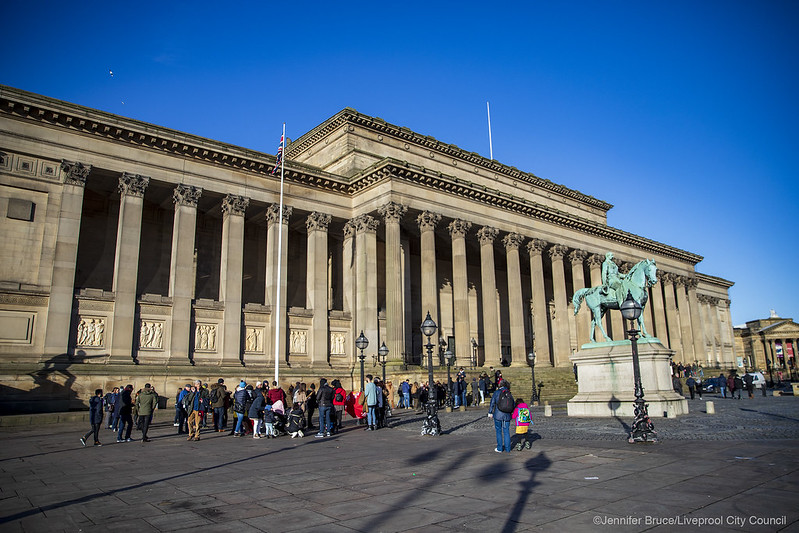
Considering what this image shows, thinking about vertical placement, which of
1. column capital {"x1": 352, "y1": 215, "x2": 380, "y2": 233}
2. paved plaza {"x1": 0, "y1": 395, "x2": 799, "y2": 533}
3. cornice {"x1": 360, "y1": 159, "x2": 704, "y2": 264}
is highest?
cornice {"x1": 360, "y1": 159, "x2": 704, "y2": 264}

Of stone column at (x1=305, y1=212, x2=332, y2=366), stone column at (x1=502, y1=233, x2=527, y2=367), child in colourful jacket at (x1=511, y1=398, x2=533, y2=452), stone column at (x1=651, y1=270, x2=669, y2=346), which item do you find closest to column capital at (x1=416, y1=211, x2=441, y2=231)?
stone column at (x1=305, y1=212, x2=332, y2=366)

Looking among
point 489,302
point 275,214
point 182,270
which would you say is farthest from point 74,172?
point 489,302

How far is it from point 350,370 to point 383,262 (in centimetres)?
994

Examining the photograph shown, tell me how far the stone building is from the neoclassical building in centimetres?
6768

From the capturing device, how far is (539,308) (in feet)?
146

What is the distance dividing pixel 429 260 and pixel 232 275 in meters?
12.8

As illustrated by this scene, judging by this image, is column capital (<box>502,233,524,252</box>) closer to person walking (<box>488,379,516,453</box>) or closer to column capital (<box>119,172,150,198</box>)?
column capital (<box>119,172,150,198</box>)

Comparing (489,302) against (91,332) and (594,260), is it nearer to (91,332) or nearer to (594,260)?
(594,260)

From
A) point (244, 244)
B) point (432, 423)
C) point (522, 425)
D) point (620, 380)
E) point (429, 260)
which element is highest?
point (244, 244)

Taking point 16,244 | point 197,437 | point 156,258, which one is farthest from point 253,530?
point 156,258

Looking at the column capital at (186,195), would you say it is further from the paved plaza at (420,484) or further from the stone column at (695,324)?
the stone column at (695,324)

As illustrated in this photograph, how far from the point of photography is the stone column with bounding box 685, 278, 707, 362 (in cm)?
6145

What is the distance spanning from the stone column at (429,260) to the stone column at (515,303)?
7566mm

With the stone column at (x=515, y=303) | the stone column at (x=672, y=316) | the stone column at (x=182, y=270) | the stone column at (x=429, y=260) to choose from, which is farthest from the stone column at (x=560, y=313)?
the stone column at (x=182, y=270)
